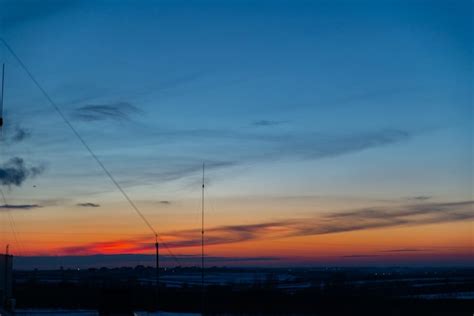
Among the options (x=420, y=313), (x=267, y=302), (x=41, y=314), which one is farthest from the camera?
(x=267, y=302)

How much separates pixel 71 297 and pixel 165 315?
1473 inches

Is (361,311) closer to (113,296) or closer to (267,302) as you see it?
(267,302)

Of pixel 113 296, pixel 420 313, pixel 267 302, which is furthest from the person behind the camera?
pixel 267 302

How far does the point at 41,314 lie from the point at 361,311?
1134 inches

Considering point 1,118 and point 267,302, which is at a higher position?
point 1,118

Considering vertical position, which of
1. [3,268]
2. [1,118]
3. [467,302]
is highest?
[1,118]

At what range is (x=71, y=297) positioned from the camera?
66688mm

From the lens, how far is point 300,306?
188 ft

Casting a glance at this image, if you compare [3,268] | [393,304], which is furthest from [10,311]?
[393,304]

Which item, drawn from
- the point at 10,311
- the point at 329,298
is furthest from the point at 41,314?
Answer: the point at 329,298

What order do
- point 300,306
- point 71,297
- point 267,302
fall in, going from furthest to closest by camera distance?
point 71,297 → point 267,302 → point 300,306

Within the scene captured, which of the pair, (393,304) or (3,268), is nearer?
(3,268)

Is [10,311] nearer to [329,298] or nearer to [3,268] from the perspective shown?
[3,268]

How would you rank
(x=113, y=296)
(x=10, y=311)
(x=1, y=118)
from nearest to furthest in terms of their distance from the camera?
(x=1, y=118)
(x=10, y=311)
(x=113, y=296)
